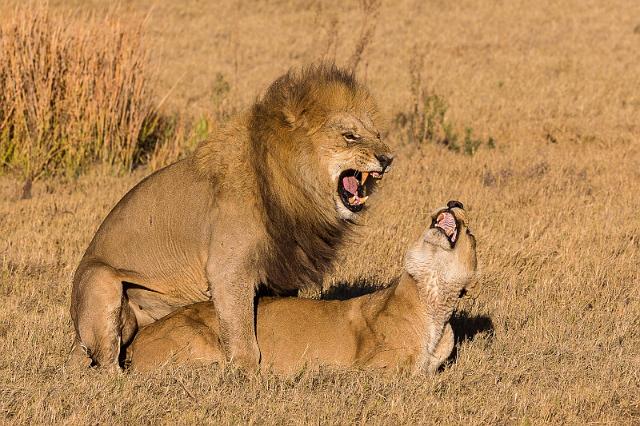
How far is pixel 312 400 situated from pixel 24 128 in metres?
7.76

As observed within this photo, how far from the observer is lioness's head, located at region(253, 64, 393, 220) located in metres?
5.91

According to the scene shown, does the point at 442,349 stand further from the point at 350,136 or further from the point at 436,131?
the point at 436,131

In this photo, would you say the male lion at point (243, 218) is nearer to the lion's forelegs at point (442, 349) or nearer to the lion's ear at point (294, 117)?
the lion's ear at point (294, 117)

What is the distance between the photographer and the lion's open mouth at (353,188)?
6.09 meters

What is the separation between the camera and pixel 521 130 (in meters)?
14.7

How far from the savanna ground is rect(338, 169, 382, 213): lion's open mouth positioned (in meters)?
0.17

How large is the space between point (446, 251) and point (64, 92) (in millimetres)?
7640

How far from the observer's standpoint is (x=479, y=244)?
9078mm

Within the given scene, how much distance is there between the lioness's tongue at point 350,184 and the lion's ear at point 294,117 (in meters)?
0.42

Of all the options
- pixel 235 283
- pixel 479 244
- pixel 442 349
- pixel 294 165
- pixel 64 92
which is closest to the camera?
pixel 235 283

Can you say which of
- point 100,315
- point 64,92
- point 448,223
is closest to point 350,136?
point 448,223

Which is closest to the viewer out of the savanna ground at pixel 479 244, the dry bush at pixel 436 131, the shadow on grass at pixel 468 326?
the savanna ground at pixel 479 244

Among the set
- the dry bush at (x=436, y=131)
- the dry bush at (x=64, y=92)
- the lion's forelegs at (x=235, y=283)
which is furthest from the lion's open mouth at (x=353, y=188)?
the dry bush at (x=436, y=131)

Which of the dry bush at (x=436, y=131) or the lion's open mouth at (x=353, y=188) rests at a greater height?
the lion's open mouth at (x=353, y=188)
